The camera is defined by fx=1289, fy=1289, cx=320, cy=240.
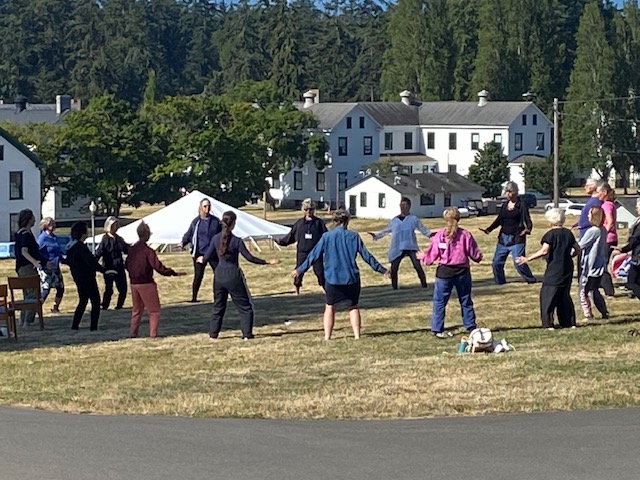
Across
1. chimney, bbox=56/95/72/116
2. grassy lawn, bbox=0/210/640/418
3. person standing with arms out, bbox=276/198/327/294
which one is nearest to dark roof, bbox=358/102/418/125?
chimney, bbox=56/95/72/116

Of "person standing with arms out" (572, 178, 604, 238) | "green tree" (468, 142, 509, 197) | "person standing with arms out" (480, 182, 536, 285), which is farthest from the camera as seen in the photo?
"green tree" (468, 142, 509, 197)

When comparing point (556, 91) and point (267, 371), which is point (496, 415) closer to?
point (267, 371)

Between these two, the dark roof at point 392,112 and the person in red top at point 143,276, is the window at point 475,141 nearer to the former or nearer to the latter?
the dark roof at point 392,112

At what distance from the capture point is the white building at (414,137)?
300ft

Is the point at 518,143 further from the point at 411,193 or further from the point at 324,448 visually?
the point at 324,448

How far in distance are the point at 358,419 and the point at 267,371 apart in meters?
3.15

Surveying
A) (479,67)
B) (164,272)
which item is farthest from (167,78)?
(164,272)

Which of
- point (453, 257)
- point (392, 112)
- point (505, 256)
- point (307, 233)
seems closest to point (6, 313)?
point (307, 233)

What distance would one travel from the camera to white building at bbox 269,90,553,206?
91.4 m

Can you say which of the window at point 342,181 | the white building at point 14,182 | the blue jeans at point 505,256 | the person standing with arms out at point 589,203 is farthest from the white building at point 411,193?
the person standing with arms out at point 589,203

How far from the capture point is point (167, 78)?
152 meters

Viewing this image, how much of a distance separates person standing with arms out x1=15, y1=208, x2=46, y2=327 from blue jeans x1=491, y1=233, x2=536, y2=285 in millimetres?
Answer: 7463

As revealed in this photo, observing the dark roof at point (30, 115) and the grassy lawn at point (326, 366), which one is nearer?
the grassy lawn at point (326, 366)

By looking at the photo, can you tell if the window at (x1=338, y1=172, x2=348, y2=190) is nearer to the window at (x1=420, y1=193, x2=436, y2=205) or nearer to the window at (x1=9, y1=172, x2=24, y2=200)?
the window at (x1=420, y1=193, x2=436, y2=205)
